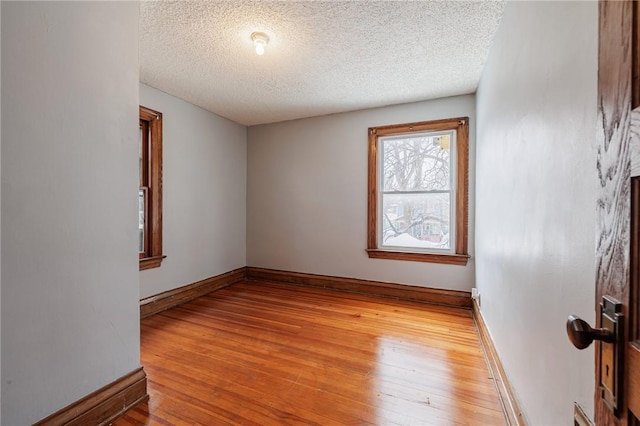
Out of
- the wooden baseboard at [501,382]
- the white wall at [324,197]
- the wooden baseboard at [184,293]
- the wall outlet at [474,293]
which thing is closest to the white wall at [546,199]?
the wooden baseboard at [501,382]

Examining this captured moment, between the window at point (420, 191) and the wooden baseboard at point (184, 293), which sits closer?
the wooden baseboard at point (184, 293)

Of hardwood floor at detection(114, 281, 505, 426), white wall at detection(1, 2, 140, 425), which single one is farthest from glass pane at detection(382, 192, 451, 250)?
white wall at detection(1, 2, 140, 425)

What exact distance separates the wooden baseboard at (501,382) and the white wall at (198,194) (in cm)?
324

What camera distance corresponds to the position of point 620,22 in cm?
48

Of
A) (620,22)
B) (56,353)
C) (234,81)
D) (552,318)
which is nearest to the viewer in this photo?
(620,22)

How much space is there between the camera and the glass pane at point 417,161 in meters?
3.43

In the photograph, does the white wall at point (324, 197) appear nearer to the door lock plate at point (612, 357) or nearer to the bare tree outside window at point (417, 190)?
the bare tree outside window at point (417, 190)

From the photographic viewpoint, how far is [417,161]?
3562 millimetres

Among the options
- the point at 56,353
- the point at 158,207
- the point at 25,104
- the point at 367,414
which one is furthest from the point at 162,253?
the point at 367,414

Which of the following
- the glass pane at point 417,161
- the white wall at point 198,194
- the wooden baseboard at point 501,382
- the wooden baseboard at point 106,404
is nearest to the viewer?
the wooden baseboard at point 106,404

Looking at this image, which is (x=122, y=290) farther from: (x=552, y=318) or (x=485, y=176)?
(x=485, y=176)

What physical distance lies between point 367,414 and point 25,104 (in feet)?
7.27

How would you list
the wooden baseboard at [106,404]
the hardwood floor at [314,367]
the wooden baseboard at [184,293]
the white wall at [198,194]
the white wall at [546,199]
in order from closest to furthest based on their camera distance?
the white wall at [546,199], the wooden baseboard at [106,404], the hardwood floor at [314,367], the wooden baseboard at [184,293], the white wall at [198,194]

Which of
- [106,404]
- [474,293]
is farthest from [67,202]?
[474,293]
